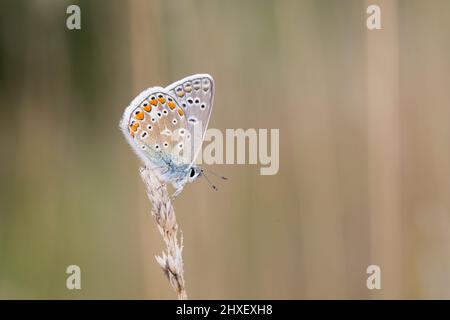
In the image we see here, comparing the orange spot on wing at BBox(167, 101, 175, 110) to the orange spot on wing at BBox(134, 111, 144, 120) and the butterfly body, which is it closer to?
the butterfly body

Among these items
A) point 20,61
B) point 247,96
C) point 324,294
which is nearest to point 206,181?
point 247,96

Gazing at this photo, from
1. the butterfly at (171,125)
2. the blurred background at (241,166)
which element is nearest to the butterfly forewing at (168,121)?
the butterfly at (171,125)

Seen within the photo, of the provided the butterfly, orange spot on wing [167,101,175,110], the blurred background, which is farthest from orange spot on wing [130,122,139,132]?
the blurred background

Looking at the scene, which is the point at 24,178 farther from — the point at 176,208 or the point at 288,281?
the point at 288,281

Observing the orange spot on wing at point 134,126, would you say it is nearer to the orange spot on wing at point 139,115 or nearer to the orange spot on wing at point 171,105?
the orange spot on wing at point 139,115

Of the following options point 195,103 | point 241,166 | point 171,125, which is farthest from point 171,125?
point 241,166

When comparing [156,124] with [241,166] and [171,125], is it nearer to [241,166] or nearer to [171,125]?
[171,125]

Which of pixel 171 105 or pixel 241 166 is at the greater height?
pixel 171 105
